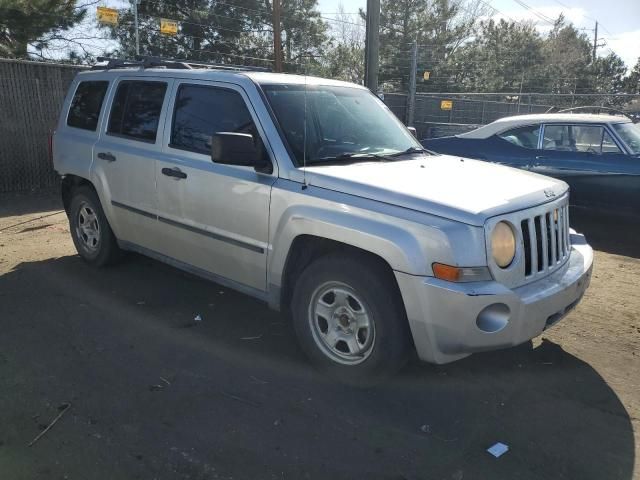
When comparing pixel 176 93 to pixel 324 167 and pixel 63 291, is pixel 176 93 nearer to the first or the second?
pixel 324 167

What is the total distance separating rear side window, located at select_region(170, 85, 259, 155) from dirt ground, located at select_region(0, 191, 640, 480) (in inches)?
58.4

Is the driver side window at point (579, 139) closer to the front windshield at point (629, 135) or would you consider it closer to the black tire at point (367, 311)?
the front windshield at point (629, 135)

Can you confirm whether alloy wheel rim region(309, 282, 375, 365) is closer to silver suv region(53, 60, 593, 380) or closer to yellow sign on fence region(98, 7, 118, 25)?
silver suv region(53, 60, 593, 380)

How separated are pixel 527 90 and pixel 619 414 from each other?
39.6m

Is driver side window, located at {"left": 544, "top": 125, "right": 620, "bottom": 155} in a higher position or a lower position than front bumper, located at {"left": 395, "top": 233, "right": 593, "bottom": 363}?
higher

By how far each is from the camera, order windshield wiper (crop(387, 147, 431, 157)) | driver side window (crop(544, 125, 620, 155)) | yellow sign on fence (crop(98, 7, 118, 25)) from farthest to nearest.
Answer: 1. yellow sign on fence (crop(98, 7, 118, 25))
2. driver side window (crop(544, 125, 620, 155))
3. windshield wiper (crop(387, 147, 431, 157))

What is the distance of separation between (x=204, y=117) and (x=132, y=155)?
92 centimetres

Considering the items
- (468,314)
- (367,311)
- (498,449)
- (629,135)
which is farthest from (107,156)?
(629,135)

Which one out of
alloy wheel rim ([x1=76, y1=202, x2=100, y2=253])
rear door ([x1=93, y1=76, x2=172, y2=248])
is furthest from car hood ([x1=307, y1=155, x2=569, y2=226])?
alloy wheel rim ([x1=76, y1=202, x2=100, y2=253])

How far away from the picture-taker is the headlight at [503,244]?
3.01 m

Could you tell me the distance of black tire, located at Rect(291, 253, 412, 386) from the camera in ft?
10.5

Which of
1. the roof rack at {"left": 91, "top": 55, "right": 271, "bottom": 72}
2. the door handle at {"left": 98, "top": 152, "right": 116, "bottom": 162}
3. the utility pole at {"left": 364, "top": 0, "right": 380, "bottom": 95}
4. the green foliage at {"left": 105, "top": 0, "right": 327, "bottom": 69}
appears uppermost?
the green foliage at {"left": 105, "top": 0, "right": 327, "bottom": 69}

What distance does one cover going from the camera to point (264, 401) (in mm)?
3334

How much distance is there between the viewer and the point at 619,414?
3.25 m
